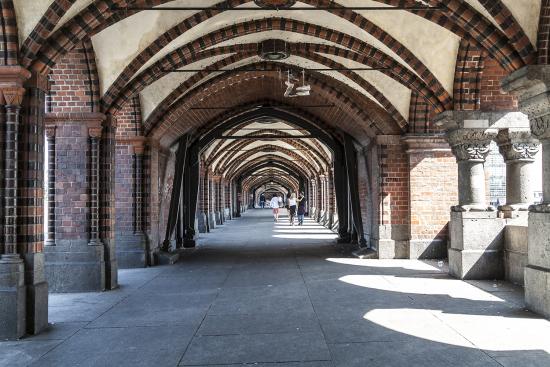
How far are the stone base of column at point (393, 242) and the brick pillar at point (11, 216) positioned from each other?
7.99 meters

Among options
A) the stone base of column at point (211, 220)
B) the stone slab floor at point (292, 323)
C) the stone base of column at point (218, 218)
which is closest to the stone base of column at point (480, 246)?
the stone slab floor at point (292, 323)

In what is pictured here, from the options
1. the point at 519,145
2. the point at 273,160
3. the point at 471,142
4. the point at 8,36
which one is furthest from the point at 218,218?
the point at 8,36

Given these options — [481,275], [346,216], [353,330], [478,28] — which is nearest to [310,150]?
[346,216]

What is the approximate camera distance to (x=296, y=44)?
10414mm

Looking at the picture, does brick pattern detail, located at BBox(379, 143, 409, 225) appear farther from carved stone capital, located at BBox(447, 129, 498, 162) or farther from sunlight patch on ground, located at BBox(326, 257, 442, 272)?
carved stone capital, located at BBox(447, 129, 498, 162)

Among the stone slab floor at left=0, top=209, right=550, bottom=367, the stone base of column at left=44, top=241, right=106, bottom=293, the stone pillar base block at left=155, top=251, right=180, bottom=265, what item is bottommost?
the stone slab floor at left=0, top=209, right=550, bottom=367

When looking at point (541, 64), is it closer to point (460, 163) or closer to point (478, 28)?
point (478, 28)

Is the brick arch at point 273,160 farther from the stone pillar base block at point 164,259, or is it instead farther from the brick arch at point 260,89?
the stone pillar base block at point 164,259

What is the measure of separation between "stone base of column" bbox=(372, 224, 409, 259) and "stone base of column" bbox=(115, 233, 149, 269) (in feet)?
17.9

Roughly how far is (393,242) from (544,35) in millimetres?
6389

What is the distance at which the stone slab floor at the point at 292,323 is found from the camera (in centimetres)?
434

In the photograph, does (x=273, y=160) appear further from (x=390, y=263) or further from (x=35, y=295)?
(x=35, y=295)

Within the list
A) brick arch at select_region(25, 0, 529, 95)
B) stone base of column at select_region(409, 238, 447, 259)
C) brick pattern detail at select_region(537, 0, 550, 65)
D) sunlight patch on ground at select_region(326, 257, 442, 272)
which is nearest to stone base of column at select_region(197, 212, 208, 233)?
sunlight patch on ground at select_region(326, 257, 442, 272)

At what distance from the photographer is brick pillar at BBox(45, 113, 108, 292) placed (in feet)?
25.6
